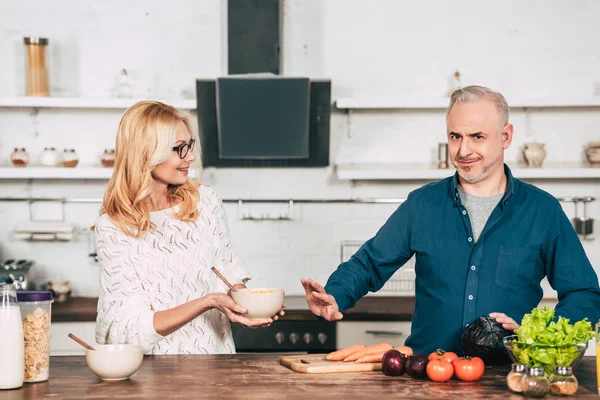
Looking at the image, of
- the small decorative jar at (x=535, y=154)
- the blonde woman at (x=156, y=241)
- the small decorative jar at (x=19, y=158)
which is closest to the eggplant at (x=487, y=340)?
the blonde woman at (x=156, y=241)

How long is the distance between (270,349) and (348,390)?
233cm

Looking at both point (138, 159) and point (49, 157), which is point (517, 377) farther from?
point (49, 157)

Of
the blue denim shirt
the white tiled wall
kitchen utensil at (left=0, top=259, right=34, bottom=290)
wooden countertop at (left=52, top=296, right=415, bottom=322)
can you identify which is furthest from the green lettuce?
kitchen utensil at (left=0, top=259, right=34, bottom=290)

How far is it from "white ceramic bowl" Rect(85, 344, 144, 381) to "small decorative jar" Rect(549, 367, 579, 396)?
1.15 m

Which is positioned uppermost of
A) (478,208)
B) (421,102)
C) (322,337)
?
(421,102)

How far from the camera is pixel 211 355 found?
271cm

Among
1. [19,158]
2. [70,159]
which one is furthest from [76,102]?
[19,158]

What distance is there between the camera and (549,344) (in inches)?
84.1

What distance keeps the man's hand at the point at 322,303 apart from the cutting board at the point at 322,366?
0.22 m

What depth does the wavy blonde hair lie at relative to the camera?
2.83 metres

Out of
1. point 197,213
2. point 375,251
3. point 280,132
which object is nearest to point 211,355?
point 197,213

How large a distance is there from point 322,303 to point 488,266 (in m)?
0.60

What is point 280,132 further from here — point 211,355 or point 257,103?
point 211,355

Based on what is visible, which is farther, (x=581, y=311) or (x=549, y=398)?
(x=581, y=311)
